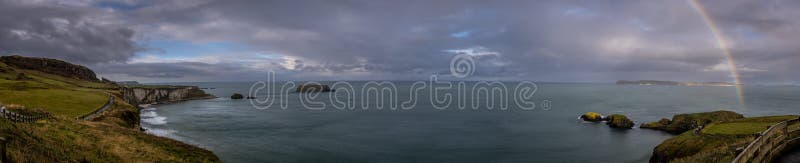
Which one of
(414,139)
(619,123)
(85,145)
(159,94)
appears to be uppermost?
(159,94)

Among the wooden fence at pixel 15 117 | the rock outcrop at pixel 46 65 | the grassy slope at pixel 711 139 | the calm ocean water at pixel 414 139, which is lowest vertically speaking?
the calm ocean water at pixel 414 139

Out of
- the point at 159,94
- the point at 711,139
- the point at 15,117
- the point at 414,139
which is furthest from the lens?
the point at 159,94

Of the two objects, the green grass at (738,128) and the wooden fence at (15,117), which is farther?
the green grass at (738,128)

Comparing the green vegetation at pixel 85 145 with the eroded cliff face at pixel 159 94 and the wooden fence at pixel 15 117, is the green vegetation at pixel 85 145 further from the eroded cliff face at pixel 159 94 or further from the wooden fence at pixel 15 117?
the eroded cliff face at pixel 159 94

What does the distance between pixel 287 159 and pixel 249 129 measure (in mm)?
29231

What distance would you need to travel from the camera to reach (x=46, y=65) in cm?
14962

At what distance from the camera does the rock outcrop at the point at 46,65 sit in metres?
143

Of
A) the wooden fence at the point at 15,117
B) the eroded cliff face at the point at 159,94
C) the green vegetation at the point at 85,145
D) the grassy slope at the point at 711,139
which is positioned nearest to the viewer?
the green vegetation at the point at 85,145

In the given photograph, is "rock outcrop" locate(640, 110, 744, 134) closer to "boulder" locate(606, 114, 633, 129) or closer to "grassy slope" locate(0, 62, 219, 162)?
"boulder" locate(606, 114, 633, 129)

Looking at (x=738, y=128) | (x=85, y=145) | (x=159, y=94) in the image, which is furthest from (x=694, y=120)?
(x=159, y=94)

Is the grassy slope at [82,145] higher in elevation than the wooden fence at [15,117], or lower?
lower

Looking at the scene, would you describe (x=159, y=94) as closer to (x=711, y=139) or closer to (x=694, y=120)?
(x=694, y=120)

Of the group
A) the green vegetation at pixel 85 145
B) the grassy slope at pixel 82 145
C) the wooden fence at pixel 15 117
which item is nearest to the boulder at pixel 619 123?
the grassy slope at pixel 82 145

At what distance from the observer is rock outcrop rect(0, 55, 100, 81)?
143 m
